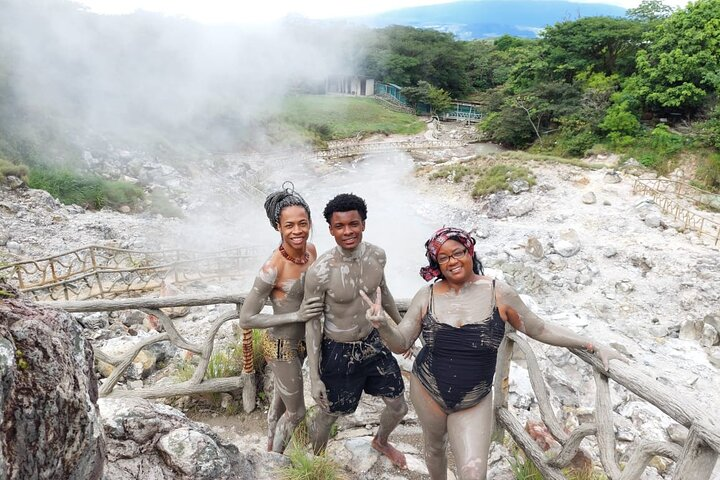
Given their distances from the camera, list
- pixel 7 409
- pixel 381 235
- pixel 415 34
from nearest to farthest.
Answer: pixel 7 409 < pixel 381 235 < pixel 415 34

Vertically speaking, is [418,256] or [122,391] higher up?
[122,391]

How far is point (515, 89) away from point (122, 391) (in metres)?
25.5

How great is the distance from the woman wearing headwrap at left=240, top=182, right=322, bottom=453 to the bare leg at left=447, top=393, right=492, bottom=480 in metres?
0.77

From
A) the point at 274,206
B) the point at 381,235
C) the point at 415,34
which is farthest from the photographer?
the point at 415,34

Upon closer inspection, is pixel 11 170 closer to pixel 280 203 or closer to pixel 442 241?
pixel 280 203

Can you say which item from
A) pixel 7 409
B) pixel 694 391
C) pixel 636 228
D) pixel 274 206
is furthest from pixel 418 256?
pixel 7 409

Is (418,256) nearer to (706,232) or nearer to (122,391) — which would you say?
(706,232)

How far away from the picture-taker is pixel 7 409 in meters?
1.07

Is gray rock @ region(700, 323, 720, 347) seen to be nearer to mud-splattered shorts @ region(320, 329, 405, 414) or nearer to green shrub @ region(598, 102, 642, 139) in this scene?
mud-splattered shorts @ region(320, 329, 405, 414)

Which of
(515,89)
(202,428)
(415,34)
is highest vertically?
(415,34)

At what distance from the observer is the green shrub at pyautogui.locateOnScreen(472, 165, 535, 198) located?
15680 millimetres

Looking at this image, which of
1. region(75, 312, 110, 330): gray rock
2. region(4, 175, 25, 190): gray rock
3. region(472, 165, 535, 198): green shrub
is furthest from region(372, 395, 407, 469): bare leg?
region(472, 165, 535, 198): green shrub

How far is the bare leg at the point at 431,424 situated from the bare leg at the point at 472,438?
0.18ft

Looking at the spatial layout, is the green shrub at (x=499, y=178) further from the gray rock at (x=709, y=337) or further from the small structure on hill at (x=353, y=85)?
the small structure on hill at (x=353, y=85)
